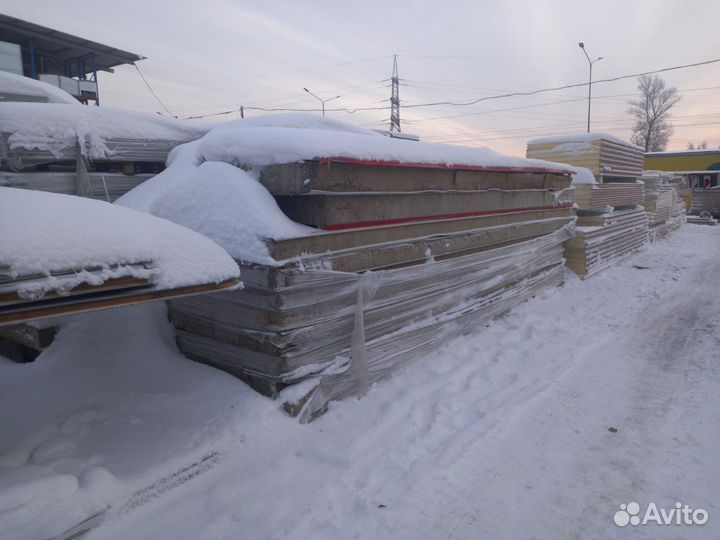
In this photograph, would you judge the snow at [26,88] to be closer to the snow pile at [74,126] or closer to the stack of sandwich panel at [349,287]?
the snow pile at [74,126]

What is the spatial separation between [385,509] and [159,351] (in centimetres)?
221

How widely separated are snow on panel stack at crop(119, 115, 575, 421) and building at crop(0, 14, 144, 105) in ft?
47.8

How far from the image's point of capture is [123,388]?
3.41 m

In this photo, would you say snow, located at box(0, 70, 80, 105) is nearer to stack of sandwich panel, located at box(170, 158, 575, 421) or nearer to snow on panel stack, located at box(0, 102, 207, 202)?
snow on panel stack, located at box(0, 102, 207, 202)

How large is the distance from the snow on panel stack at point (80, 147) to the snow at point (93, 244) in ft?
5.84

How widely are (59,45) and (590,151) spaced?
20.0 m

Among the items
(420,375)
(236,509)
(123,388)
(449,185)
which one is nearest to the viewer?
(236,509)

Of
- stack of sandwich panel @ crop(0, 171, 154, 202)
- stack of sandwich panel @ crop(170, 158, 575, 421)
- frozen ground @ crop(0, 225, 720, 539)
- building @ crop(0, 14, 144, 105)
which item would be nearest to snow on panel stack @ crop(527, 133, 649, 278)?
stack of sandwich panel @ crop(170, 158, 575, 421)

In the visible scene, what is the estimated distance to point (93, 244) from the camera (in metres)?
2.16

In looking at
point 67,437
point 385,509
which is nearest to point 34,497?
point 67,437

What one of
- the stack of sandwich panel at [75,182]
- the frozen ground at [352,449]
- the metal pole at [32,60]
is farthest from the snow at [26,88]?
the metal pole at [32,60]

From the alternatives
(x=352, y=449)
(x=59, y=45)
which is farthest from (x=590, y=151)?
(x=59, y=45)

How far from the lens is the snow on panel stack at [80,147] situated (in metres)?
3.77

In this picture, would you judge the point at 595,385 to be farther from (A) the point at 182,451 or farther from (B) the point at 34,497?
(B) the point at 34,497
